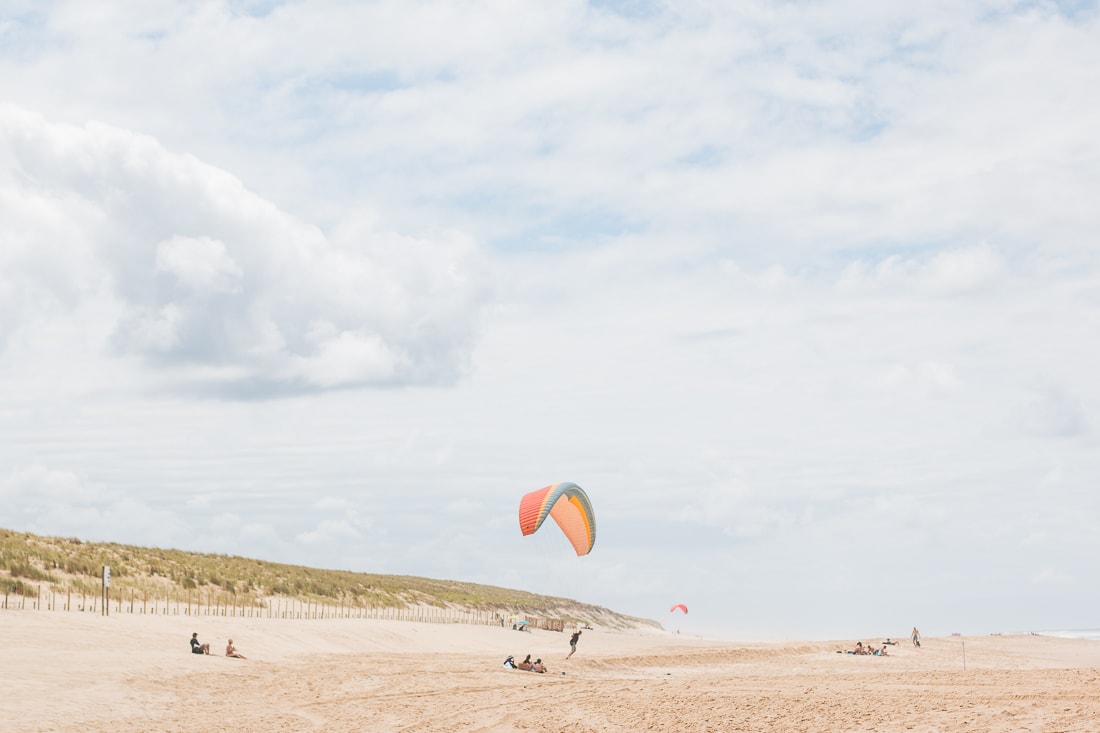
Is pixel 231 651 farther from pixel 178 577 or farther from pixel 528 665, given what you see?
pixel 178 577

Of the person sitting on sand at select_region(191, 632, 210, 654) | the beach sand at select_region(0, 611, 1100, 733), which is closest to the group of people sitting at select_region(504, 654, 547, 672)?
the beach sand at select_region(0, 611, 1100, 733)

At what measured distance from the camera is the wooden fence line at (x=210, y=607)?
32.0 metres

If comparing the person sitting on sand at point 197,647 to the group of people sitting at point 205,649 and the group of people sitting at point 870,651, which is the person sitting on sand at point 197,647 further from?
the group of people sitting at point 870,651

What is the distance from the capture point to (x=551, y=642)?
1703 inches

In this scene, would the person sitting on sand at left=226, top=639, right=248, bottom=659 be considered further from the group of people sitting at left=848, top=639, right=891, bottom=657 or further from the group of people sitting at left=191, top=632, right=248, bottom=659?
the group of people sitting at left=848, top=639, right=891, bottom=657

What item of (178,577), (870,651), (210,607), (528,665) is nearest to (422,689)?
(528,665)

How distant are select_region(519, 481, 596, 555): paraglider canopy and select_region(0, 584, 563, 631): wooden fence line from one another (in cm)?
1109

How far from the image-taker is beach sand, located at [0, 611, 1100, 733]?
18.5 metres

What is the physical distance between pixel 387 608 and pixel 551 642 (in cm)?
1009

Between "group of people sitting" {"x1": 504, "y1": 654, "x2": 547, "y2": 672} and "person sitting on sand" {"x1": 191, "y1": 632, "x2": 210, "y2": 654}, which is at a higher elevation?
"person sitting on sand" {"x1": 191, "y1": 632, "x2": 210, "y2": 654}

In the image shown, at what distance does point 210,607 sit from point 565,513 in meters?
14.3

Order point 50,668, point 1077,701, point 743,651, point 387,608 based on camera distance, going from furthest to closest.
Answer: point 387,608 → point 743,651 → point 50,668 → point 1077,701

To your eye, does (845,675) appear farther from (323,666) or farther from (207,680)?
(207,680)

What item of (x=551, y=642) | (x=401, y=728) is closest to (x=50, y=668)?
(x=401, y=728)
